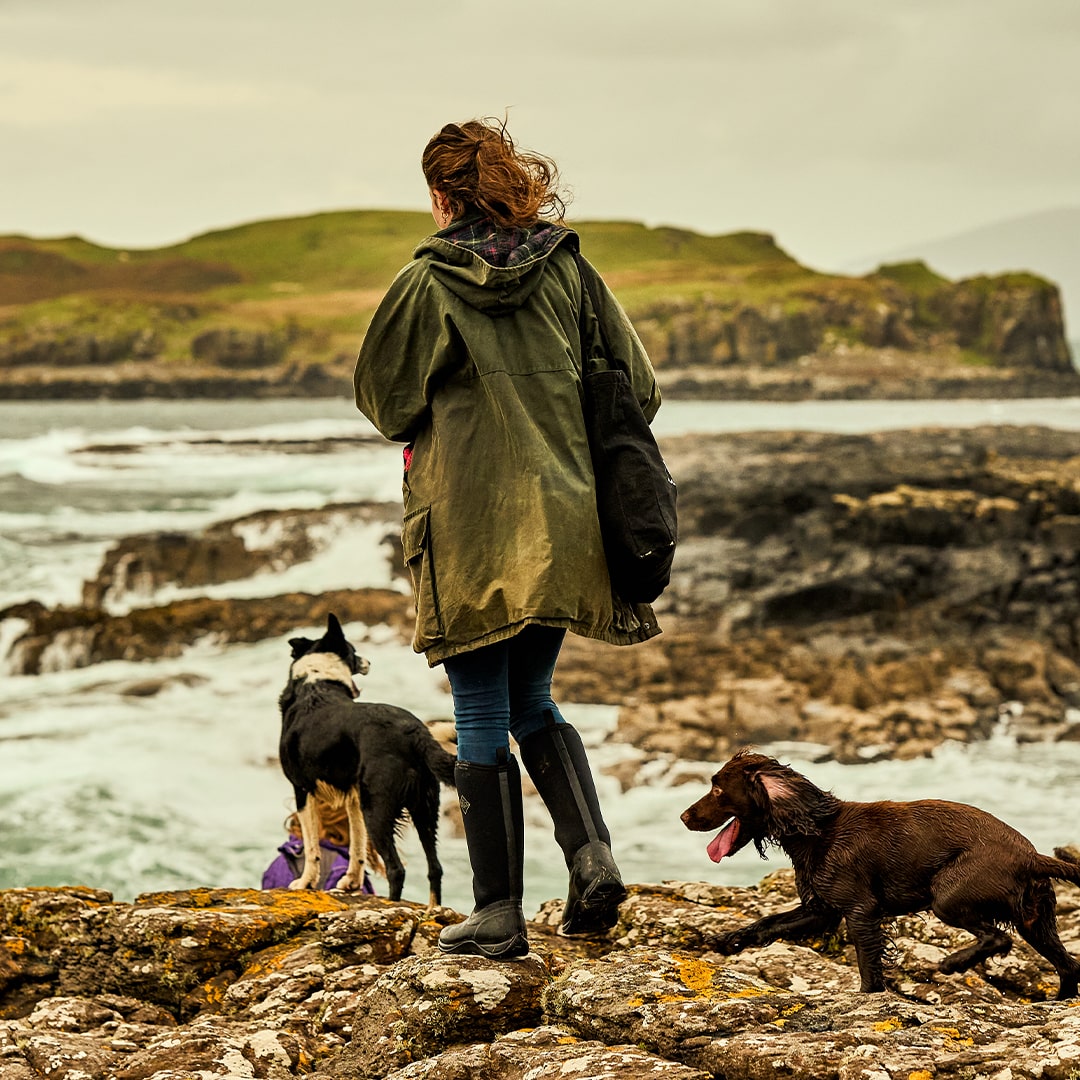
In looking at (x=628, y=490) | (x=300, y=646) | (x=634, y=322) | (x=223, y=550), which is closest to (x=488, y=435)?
(x=628, y=490)

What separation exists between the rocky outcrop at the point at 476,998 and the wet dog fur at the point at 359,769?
1.97ft

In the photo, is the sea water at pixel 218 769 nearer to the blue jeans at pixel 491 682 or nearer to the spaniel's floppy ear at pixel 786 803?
the blue jeans at pixel 491 682

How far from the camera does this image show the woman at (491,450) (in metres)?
3.87

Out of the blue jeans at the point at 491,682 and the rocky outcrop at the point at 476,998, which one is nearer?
the rocky outcrop at the point at 476,998

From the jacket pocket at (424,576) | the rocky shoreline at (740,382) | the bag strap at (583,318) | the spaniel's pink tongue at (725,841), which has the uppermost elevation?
the rocky shoreline at (740,382)

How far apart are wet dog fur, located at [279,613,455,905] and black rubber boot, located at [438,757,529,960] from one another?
1.68 metres

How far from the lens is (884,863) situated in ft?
12.6

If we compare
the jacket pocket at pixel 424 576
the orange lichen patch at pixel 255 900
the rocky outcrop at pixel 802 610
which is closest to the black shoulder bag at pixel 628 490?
the jacket pocket at pixel 424 576

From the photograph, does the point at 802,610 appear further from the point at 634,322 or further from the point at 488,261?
the point at 634,322

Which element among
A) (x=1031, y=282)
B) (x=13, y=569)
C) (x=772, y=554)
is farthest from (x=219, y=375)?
(x=772, y=554)

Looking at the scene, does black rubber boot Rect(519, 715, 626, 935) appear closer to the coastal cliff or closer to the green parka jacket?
the green parka jacket

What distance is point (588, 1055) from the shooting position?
3.46 metres

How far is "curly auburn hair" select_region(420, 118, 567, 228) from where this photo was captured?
13.0ft

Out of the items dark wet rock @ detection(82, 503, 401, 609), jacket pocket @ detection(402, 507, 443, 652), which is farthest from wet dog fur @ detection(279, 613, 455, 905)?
dark wet rock @ detection(82, 503, 401, 609)
